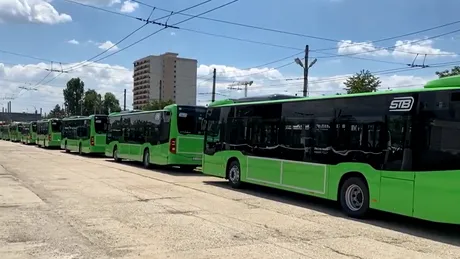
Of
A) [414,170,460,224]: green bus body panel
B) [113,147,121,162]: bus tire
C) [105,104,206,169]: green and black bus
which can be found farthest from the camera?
[113,147,121,162]: bus tire

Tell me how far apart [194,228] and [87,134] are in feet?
96.1

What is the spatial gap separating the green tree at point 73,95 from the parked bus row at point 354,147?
112 meters

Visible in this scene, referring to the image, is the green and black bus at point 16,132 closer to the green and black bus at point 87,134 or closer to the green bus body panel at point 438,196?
the green and black bus at point 87,134

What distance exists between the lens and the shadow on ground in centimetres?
916

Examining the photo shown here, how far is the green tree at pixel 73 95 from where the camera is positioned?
12225 cm

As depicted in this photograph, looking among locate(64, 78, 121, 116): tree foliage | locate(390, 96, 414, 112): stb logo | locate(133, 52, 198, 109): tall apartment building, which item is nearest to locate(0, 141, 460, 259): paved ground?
locate(390, 96, 414, 112): stb logo

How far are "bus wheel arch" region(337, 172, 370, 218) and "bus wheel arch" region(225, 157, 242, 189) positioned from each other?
4773 millimetres

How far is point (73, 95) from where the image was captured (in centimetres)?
12269

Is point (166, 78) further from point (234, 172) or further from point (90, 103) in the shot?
point (234, 172)

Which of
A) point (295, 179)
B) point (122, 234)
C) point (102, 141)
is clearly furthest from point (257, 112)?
point (102, 141)

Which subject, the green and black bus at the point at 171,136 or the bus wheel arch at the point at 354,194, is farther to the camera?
the green and black bus at the point at 171,136

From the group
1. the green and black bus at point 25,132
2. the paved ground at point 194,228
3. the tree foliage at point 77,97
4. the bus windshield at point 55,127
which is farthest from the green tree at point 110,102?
the paved ground at point 194,228

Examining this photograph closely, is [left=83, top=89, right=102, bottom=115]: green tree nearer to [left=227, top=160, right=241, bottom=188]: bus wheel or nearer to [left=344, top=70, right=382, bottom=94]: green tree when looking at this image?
[left=344, top=70, right=382, bottom=94]: green tree

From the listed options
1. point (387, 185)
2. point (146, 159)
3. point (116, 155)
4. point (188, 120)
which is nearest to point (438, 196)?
point (387, 185)
